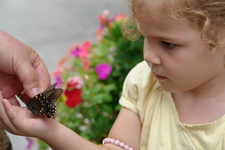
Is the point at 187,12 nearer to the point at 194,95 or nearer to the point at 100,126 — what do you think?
the point at 194,95

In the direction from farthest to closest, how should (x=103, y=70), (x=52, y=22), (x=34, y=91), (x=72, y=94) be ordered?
(x=52, y=22) → (x=103, y=70) → (x=72, y=94) → (x=34, y=91)

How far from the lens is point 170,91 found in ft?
5.31

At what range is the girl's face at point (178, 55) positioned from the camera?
146 cm

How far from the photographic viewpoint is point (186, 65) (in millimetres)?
1523

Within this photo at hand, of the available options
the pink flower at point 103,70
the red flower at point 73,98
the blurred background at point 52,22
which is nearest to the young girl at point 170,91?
the red flower at point 73,98

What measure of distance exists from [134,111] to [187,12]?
567mm

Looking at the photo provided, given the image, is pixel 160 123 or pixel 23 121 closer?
pixel 23 121

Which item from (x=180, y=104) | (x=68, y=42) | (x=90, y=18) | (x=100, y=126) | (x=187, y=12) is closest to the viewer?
(x=187, y=12)

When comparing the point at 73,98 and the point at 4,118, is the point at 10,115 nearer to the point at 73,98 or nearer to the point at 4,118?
the point at 4,118

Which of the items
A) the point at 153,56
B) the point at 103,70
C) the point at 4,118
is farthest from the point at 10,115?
the point at 103,70

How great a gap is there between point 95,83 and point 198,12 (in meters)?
1.66

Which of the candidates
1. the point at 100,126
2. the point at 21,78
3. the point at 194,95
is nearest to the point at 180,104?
the point at 194,95

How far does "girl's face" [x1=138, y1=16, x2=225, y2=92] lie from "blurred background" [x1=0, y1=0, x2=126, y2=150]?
3.27 metres

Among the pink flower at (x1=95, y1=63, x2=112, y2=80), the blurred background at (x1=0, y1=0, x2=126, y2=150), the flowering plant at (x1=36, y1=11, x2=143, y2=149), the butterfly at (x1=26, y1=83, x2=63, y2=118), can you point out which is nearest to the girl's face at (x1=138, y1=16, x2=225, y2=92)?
the butterfly at (x1=26, y1=83, x2=63, y2=118)
